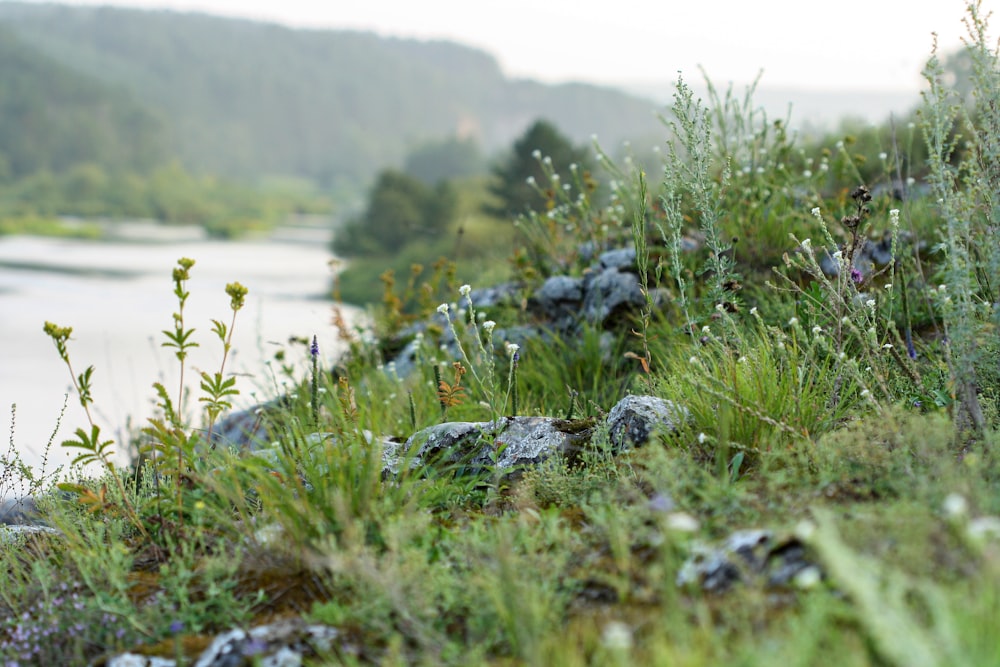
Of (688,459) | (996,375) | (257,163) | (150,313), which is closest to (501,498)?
(688,459)

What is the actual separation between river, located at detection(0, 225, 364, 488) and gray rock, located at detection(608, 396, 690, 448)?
75.9 inches

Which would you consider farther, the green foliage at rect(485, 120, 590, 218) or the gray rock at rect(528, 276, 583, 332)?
the green foliage at rect(485, 120, 590, 218)

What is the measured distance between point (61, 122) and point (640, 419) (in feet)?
377

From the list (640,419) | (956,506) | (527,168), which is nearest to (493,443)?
(640,419)

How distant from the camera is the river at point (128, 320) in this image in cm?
817

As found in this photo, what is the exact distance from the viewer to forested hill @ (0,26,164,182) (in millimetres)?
94000

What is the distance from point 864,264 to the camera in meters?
5.52

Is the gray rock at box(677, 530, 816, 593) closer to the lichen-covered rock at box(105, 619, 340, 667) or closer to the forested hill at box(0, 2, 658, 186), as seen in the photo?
the lichen-covered rock at box(105, 619, 340, 667)

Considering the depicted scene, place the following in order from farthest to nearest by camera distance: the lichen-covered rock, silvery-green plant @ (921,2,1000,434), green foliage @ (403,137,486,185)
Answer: green foliage @ (403,137,486,185)
silvery-green plant @ (921,2,1000,434)
the lichen-covered rock

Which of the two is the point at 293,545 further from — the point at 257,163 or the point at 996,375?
the point at 257,163

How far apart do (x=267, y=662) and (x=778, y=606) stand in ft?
4.70

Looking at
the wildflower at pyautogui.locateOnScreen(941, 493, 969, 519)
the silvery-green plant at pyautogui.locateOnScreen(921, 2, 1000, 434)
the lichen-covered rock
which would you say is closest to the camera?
the wildflower at pyautogui.locateOnScreen(941, 493, 969, 519)

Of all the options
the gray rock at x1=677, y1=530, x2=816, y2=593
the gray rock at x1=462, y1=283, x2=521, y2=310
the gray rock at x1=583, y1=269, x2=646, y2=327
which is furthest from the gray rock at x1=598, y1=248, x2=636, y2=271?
the gray rock at x1=677, y1=530, x2=816, y2=593

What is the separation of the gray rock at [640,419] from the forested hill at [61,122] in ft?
327
